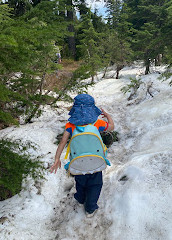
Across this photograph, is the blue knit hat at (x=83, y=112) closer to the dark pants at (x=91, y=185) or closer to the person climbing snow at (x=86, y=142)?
the person climbing snow at (x=86, y=142)

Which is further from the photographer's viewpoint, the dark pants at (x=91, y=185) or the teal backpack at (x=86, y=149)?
the dark pants at (x=91, y=185)

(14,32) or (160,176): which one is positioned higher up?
(14,32)

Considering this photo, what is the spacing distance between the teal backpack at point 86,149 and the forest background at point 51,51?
85cm

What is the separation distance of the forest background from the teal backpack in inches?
33.3

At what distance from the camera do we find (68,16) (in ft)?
59.0

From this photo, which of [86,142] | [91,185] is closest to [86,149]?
[86,142]

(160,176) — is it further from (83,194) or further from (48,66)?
(48,66)

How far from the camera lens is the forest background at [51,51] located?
2.02 m

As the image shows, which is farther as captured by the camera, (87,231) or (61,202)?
(61,202)

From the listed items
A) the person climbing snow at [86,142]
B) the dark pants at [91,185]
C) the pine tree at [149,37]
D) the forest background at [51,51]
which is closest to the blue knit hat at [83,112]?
the person climbing snow at [86,142]

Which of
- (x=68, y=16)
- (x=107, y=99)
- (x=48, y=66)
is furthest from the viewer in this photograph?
(x=68, y=16)

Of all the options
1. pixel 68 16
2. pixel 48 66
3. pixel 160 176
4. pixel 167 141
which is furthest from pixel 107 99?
pixel 68 16

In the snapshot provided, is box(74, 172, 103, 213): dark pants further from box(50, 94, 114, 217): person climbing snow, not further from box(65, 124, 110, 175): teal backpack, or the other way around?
→ box(65, 124, 110, 175): teal backpack

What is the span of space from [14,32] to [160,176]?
2.88 meters
